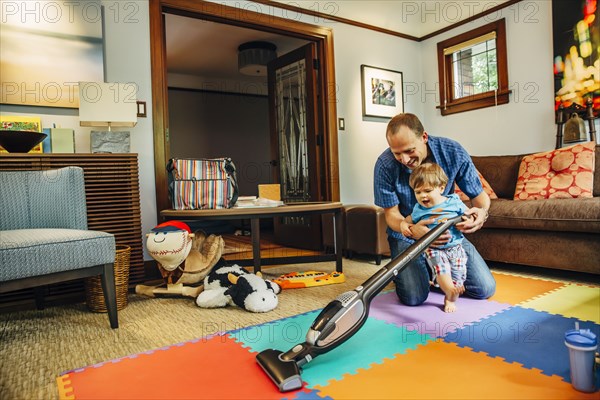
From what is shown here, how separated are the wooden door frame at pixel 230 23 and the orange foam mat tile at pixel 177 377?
1.69m

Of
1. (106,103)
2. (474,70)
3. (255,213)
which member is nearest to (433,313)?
(255,213)

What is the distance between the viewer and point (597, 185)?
9.60 feet

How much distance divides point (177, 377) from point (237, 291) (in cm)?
79

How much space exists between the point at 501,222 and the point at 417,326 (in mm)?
1425

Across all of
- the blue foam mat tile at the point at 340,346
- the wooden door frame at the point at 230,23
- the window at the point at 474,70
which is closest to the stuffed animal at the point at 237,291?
the blue foam mat tile at the point at 340,346

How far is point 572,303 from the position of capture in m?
2.02

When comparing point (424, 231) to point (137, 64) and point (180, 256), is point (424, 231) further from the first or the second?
point (137, 64)

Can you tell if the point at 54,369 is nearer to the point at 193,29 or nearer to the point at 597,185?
the point at 597,185

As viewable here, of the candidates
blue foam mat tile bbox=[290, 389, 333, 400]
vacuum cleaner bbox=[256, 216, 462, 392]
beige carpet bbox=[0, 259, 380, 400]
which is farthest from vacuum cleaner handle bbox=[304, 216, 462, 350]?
beige carpet bbox=[0, 259, 380, 400]

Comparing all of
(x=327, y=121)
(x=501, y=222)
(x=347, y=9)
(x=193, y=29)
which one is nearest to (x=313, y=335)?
(x=501, y=222)

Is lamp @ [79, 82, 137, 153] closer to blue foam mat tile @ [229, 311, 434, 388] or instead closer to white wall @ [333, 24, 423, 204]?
blue foam mat tile @ [229, 311, 434, 388]

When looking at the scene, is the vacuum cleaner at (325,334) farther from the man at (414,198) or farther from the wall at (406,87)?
the wall at (406,87)

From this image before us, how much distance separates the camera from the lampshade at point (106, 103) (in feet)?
8.24

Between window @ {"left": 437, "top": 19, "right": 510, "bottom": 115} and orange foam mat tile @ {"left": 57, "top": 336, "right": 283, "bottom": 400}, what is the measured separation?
376 cm
